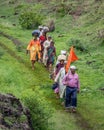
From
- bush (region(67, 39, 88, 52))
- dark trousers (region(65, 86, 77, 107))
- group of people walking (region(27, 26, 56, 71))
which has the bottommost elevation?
dark trousers (region(65, 86, 77, 107))

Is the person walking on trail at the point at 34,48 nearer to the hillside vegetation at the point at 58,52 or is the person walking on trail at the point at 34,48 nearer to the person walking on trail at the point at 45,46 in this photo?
the person walking on trail at the point at 45,46

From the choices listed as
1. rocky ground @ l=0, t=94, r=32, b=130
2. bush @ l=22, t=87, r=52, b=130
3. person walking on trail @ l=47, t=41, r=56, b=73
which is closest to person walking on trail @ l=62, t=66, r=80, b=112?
bush @ l=22, t=87, r=52, b=130

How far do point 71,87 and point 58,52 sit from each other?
9.50 m

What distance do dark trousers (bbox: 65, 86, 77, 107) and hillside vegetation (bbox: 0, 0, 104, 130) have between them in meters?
0.37

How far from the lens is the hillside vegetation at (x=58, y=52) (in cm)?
1334

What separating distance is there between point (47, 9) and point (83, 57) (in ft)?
53.6

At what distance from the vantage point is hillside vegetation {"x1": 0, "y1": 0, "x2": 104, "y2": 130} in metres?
13.3

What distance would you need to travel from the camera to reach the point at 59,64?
15992 millimetres

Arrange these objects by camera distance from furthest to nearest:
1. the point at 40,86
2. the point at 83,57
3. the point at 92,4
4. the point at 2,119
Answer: the point at 92,4
the point at 83,57
the point at 40,86
the point at 2,119

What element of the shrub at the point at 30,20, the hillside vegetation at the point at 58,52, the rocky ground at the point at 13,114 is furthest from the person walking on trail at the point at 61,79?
the shrub at the point at 30,20

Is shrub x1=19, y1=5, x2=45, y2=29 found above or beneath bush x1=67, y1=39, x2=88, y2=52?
above

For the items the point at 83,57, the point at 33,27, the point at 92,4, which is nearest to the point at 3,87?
the point at 83,57

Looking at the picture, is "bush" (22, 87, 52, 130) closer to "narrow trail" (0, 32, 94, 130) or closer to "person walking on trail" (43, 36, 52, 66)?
"narrow trail" (0, 32, 94, 130)

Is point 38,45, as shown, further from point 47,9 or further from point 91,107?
point 47,9
